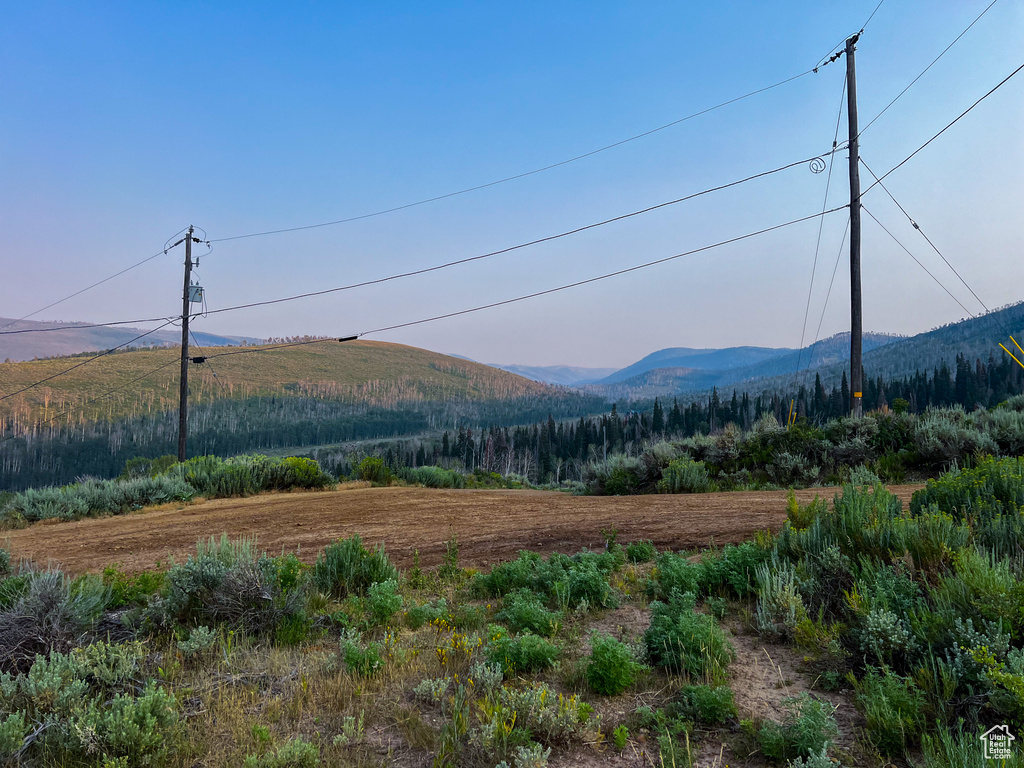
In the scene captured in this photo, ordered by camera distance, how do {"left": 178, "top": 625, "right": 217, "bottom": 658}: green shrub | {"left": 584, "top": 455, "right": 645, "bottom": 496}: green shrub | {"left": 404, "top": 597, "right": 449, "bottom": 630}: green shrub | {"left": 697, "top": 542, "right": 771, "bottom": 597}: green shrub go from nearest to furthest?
{"left": 178, "top": 625, "right": 217, "bottom": 658}: green shrub < {"left": 404, "top": 597, "right": 449, "bottom": 630}: green shrub < {"left": 697, "top": 542, "right": 771, "bottom": 597}: green shrub < {"left": 584, "top": 455, "right": 645, "bottom": 496}: green shrub

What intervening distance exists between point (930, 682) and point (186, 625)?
5767 mm

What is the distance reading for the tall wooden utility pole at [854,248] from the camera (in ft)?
48.8

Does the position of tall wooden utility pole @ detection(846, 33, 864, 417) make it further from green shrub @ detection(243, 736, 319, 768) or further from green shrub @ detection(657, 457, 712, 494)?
green shrub @ detection(243, 736, 319, 768)

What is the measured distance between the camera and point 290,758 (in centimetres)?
283

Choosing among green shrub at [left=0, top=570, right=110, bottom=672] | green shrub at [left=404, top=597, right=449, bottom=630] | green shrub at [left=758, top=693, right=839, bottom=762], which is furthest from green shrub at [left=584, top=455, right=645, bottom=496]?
green shrub at [left=0, top=570, right=110, bottom=672]

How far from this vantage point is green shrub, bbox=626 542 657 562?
6.61 meters

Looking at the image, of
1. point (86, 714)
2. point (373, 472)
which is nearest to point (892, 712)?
point (86, 714)

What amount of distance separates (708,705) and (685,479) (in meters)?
10.4

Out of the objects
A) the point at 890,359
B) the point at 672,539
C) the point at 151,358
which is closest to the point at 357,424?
the point at 151,358

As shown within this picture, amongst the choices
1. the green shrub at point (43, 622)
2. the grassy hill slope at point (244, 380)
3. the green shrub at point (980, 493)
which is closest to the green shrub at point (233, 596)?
the green shrub at point (43, 622)

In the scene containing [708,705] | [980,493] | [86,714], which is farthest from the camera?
[980,493]

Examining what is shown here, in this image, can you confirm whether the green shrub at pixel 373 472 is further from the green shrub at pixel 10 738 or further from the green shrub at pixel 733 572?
the green shrub at pixel 10 738

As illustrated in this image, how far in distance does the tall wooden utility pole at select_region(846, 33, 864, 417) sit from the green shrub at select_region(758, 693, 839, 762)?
13706mm

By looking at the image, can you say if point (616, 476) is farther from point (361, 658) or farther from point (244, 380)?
point (244, 380)
